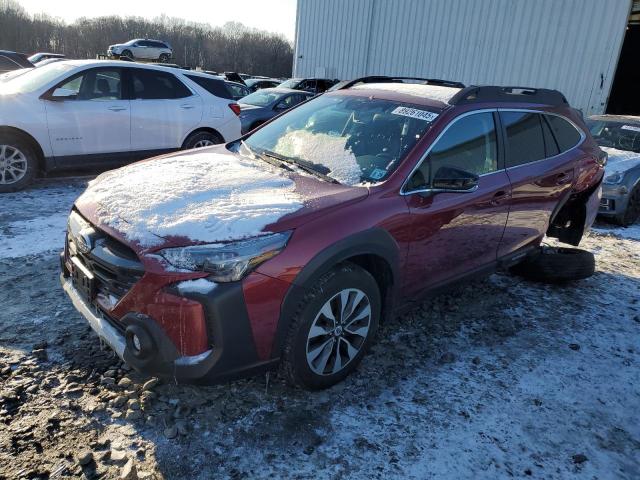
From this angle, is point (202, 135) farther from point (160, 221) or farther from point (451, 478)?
point (451, 478)

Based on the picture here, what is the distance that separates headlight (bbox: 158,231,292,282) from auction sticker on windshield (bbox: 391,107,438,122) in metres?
1.56

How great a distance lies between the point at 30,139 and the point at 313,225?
5197mm

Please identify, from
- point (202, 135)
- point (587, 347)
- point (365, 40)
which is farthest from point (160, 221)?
point (365, 40)

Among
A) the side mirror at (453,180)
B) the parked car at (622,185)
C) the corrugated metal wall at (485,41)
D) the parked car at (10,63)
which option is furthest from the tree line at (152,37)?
the side mirror at (453,180)

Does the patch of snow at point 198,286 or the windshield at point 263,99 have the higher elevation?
the windshield at point 263,99

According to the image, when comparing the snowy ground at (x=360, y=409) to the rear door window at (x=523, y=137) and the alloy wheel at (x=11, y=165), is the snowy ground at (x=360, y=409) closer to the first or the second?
the rear door window at (x=523, y=137)

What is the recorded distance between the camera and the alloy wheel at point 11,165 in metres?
6.01

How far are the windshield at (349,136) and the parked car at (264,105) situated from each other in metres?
7.07

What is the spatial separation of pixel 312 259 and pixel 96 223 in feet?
3.81

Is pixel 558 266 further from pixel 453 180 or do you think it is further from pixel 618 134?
pixel 618 134

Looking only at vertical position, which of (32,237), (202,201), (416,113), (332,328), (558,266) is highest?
(416,113)

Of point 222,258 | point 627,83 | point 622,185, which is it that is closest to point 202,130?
point 222,258

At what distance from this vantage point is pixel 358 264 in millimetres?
2891

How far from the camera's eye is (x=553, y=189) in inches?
163
